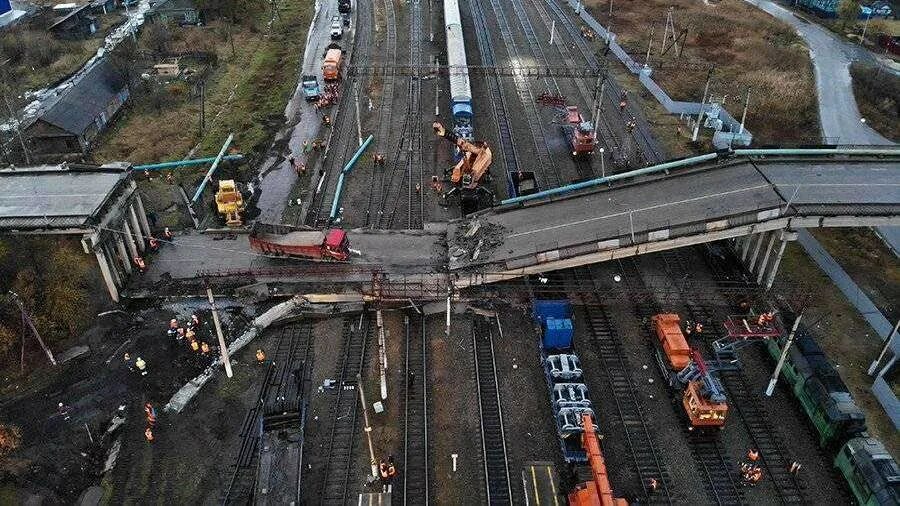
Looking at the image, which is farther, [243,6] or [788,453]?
[243,6]

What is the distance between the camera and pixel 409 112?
63344 mm

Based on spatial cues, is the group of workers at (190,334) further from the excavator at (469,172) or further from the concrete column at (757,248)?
the concrete column at (757,248)

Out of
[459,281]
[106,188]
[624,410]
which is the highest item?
[106,188]

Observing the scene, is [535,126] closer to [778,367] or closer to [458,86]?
[458,86]

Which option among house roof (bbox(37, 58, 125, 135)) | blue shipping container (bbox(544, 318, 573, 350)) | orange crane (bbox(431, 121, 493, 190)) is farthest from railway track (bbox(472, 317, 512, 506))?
house roof (bbox(37, 58, 125, 135))

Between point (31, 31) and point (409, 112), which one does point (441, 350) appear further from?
point (31, 31)

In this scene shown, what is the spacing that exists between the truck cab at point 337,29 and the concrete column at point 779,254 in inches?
2428

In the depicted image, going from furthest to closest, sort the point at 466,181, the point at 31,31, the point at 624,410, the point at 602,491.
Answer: the point at 31,31, the point at 466,181, the point at 624,410, the point at 602,491

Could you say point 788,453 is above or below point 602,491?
below

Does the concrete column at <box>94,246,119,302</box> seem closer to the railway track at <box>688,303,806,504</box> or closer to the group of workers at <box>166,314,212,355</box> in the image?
the group of workers at <box>166,314,212,355</box>

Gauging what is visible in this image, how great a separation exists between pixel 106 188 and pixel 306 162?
17835mm

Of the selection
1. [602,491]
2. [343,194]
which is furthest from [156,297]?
[602,491]

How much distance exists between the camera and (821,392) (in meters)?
30.6

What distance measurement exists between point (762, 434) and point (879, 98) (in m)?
A: 51.4
